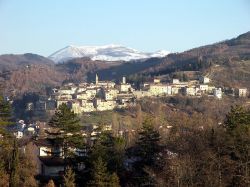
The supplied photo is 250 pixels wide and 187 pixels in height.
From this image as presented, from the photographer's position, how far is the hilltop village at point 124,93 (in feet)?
158

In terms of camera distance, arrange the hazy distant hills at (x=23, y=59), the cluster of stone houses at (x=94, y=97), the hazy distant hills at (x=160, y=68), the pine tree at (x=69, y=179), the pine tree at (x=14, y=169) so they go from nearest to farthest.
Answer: the pine tree at (x=69, y=179) < the pine tree at (x=14, y=169) < the cluster of stone houses at (x=94, y=97) < the hazy distant hills at (x=160, y=68) < the hazy distant hills at (x=23, y=59)

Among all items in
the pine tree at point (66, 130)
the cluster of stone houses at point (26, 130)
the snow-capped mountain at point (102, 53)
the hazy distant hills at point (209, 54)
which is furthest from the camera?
the snow-capped mountain at point (102, 53)

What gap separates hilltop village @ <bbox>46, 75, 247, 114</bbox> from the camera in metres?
48.2

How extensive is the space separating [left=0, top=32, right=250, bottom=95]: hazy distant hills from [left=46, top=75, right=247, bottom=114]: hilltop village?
330cm

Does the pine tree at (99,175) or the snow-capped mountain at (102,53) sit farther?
the snow-capped mountain at (102,53)

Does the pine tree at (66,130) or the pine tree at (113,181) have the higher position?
the pine tree at (66,130)

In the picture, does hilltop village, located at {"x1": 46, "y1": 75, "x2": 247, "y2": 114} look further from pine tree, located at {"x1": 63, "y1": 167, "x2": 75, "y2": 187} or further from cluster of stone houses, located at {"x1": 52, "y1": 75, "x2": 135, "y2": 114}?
pine tree, located at {"x1": 63, "y1": 167, "x2": 75, "y2": 187}

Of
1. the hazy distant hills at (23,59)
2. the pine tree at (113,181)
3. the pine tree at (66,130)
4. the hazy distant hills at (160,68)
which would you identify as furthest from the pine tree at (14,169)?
the hazy distant hills at (23,59)

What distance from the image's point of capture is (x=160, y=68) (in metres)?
80.2

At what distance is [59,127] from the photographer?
13.6 m

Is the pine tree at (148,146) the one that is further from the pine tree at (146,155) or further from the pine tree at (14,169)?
the pine tree at (14,169)

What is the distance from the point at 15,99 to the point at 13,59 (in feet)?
307

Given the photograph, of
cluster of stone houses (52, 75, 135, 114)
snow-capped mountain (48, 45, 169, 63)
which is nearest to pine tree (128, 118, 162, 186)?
cluster of stone houses (52, 75, 135, 114)

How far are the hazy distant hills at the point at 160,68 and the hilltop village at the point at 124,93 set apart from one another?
330 centimetres
